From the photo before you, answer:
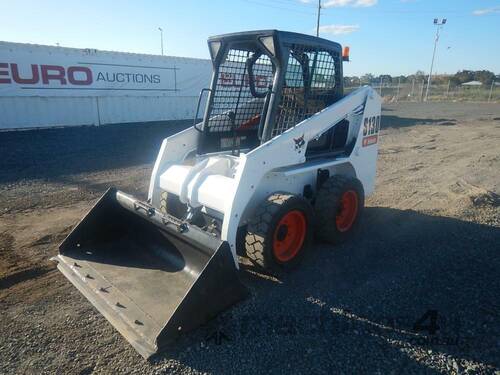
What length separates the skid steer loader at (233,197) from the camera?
9.78ft

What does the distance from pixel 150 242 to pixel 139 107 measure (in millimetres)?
12726

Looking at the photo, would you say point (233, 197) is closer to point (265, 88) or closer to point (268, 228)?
point (268, 228)

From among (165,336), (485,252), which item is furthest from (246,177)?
(485,252)

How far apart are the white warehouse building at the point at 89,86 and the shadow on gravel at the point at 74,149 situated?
680 mm

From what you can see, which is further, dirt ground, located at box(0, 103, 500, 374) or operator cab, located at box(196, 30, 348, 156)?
operator cab, located at box(196, 30, 348, 156)

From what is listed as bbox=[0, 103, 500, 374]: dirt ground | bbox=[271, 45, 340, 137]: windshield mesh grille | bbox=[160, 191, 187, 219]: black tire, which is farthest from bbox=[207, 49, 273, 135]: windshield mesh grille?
bbox=[0, 103, 500, 374]: dirt ground

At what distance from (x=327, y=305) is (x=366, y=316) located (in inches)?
13.2

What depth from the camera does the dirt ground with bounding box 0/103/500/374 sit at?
266 cm

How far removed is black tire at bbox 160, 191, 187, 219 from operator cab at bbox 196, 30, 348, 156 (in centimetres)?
68

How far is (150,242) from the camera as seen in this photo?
12.7ft

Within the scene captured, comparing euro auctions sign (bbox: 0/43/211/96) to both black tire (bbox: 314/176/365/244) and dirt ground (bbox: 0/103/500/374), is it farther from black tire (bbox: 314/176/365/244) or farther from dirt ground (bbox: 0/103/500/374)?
black tire (bbox: 314/176/365/244)

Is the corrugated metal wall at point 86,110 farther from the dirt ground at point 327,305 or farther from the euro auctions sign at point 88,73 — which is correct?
the dirt ground at point 327,305

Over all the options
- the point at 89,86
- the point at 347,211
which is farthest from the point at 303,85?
the point at 89,86

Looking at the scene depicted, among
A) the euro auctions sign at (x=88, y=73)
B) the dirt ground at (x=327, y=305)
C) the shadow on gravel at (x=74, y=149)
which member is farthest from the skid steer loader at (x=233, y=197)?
the euro auctions sign at (x=88, y=73)
